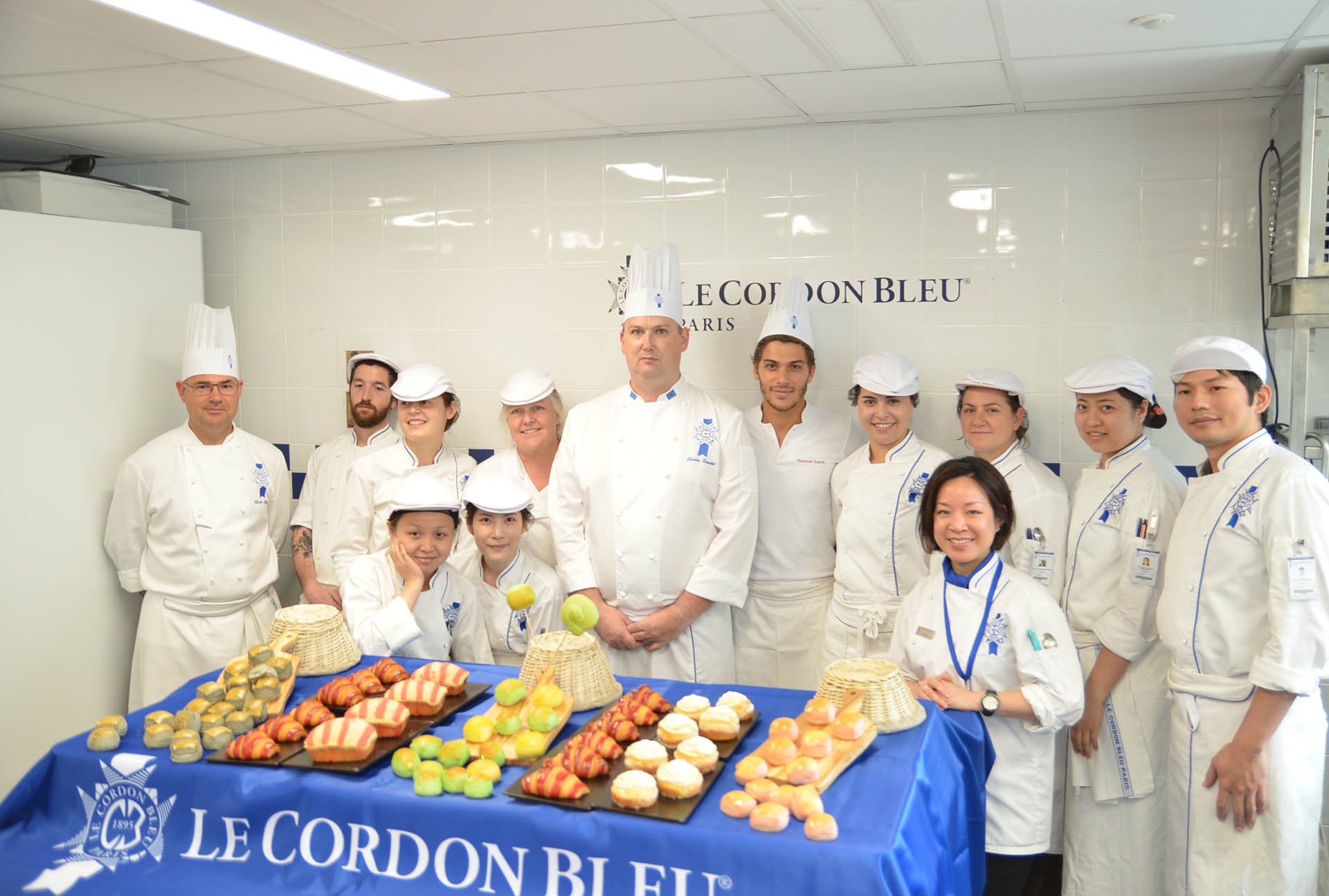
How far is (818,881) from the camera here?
159 cm

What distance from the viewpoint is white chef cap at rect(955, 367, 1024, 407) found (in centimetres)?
319

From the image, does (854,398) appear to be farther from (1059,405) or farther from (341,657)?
(341,657)

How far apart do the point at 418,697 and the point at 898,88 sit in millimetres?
2359

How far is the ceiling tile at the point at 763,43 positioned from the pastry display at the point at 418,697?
1.73 metres

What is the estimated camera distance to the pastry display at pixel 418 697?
7.01ft

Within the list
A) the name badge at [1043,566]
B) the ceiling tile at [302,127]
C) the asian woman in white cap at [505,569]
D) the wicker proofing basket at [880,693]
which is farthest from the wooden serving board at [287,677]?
the name badge at [1043,566]

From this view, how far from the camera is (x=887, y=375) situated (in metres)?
3.23

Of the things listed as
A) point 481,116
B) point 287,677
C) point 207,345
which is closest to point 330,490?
point 207,345

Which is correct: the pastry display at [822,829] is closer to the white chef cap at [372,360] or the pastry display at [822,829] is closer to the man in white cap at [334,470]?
the man in white cap at [334,470]

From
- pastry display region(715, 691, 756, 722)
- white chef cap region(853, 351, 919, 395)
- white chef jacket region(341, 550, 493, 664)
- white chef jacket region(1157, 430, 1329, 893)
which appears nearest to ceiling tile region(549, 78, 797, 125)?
white chef cap region(853, 351, 919, 395)

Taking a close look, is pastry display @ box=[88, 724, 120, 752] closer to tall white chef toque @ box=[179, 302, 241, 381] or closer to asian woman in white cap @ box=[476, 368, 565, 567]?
asian woman in white cap @ box=[476, 368, 565, 567]

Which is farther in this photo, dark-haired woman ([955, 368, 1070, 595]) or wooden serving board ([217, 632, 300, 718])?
dark-haired woman ([955, 368, 1070, 595])

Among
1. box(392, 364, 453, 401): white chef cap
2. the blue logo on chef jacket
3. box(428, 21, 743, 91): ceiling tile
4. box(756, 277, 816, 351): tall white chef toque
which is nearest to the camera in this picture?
the blue logo on chef jacket

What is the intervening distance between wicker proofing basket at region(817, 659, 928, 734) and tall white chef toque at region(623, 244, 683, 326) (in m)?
1.54
